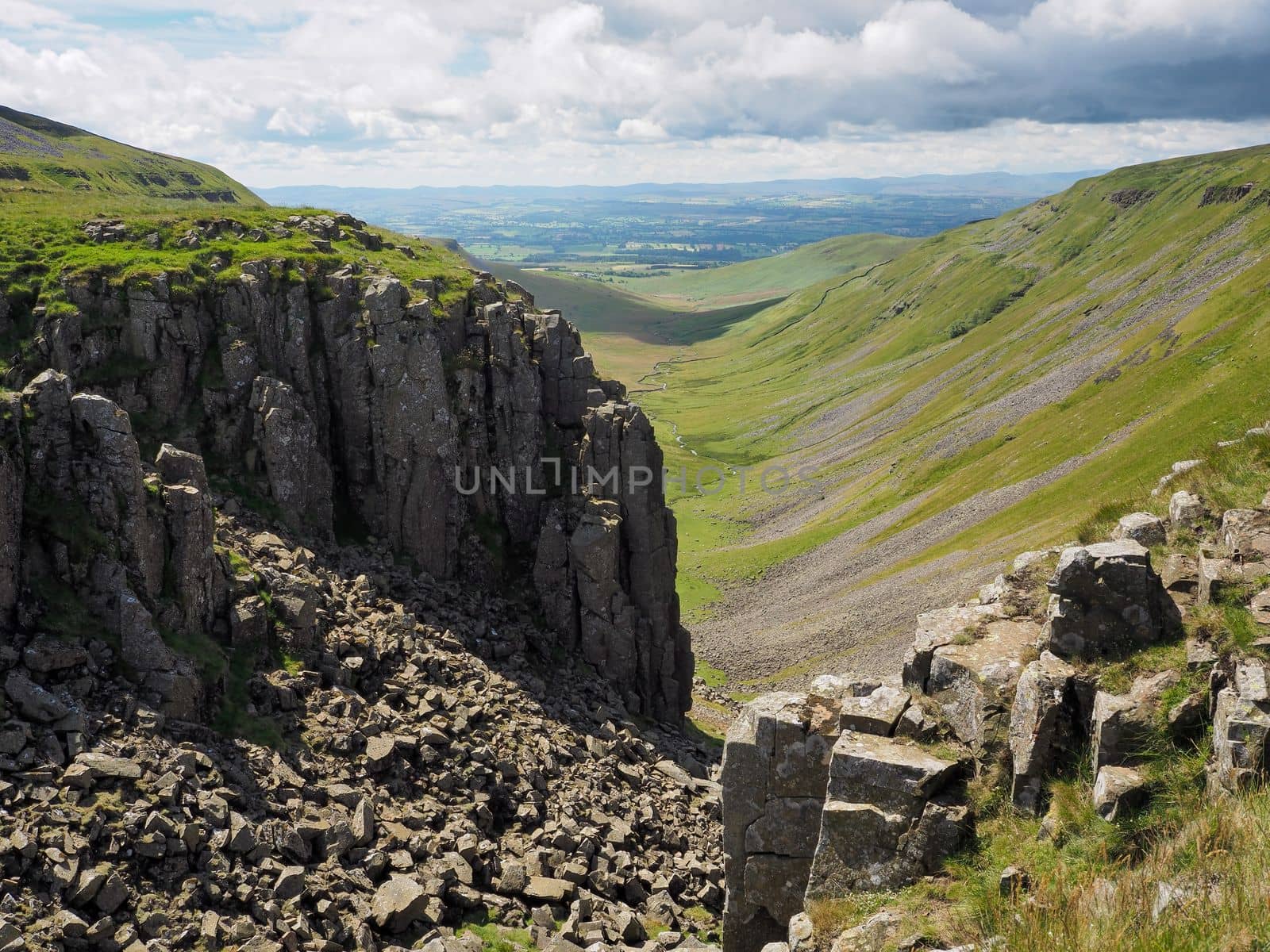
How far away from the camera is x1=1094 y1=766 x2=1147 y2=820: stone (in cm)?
1898

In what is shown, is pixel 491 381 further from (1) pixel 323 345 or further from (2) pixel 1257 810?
(2) pixel 1257 810

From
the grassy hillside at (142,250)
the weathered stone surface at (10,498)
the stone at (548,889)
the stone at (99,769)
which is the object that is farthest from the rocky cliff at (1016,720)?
the grassy hillside at (142,250)

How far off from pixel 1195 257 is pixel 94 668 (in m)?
206

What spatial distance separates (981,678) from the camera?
23.6 metres

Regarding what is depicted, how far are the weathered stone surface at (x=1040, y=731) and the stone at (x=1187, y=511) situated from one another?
7.71m

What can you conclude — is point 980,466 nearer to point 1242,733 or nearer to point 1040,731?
point 1040,731

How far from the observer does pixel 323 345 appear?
5453cm

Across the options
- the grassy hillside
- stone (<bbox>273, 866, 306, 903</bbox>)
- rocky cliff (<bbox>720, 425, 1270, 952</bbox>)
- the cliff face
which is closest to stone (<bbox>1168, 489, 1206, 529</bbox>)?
rocky cliff (<bbox>720, 425, 1270, 952</bbox>)

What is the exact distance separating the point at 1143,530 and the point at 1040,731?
884cm

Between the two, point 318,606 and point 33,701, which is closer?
point 33,701

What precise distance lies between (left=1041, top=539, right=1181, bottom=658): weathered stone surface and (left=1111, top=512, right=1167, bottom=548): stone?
359 cm

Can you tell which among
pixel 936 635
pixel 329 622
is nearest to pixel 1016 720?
pixel 936 635

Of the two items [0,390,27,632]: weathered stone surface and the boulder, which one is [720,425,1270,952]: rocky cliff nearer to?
the boulder

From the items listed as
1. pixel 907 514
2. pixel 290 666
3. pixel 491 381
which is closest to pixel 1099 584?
pixel 290 666
